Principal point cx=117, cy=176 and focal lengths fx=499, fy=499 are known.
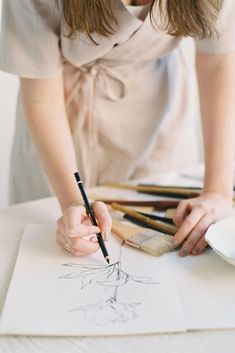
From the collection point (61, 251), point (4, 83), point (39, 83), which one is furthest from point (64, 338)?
point (4, 83)

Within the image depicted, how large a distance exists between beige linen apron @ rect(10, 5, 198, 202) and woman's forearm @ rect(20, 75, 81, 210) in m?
0.08

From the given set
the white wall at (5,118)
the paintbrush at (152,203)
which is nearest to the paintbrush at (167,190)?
the paintbrush at (152,203)

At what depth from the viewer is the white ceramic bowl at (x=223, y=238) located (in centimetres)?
56

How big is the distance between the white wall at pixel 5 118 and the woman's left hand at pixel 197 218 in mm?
950

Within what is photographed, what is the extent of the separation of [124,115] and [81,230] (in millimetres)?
378

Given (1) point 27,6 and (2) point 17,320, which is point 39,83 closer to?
(1) point 27,6

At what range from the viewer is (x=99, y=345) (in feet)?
1.44

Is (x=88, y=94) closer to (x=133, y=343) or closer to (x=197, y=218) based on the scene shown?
→ (x=197, y=218)

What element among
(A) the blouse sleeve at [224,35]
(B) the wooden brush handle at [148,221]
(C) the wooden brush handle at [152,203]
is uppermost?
(A) the blouse sleeve at [224,35]

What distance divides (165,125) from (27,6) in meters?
0.40

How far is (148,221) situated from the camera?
2.23 feet

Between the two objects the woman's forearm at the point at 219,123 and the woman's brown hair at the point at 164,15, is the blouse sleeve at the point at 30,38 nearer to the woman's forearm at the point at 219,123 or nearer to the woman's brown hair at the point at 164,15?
the woman's brown hair at the point at 164,15

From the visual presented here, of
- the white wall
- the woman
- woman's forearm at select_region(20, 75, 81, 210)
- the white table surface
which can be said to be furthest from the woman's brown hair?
the white wall

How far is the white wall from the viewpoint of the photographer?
1.49 m
